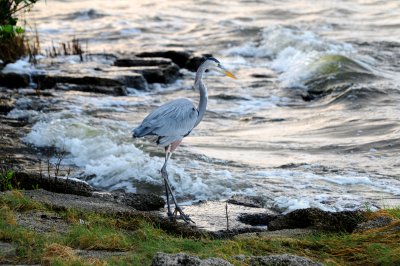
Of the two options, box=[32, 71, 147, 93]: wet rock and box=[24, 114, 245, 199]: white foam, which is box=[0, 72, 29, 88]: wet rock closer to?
box=[32, 71, 147, 93]: wet rock

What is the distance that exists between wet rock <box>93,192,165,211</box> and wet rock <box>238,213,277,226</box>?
924 mm

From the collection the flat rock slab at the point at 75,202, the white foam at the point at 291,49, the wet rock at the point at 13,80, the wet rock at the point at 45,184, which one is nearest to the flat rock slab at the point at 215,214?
the flat rock slab at the point at 75,202

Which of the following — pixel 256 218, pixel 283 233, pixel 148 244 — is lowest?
pixel 256 218

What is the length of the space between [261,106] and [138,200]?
23.2ft

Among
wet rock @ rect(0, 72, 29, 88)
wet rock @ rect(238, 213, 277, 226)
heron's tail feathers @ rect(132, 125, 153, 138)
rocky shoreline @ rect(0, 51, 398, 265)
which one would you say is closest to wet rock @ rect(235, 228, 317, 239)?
rocky shoreline @ rect(0, 51, 398, 265)

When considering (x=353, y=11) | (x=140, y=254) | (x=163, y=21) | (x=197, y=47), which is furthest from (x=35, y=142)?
(x=353, y=11)

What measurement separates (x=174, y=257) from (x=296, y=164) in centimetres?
588

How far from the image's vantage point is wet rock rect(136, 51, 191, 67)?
59.4ft

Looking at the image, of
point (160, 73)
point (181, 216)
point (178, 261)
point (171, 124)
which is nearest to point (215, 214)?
point (181, 216)

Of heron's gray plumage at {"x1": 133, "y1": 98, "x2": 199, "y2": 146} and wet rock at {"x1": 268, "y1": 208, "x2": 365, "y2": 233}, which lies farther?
heron's gray plumage at {"x1": 133, "y1": 98, "x2": 199, "y2": 146}

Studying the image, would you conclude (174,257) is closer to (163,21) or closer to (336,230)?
(336,230)

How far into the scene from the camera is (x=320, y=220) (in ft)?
22.9

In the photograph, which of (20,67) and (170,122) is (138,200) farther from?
(20,67)

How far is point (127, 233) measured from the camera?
6320 millimetres
